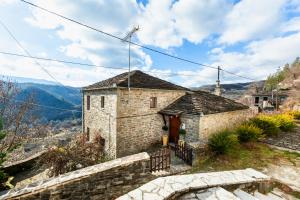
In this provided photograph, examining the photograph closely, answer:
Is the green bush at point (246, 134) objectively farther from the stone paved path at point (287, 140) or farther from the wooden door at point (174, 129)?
the wooden door at point (174, 129)

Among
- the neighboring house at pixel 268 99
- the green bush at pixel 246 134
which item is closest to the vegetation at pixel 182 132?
the green bush at pixel 246 134

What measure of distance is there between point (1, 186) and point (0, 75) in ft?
23.7

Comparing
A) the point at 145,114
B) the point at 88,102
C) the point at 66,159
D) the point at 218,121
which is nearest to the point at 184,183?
the point at 66,159

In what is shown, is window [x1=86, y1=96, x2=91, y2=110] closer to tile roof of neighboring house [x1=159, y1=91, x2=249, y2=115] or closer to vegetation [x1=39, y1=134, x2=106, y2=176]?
vegetation [x1=39, y1=134, x2=106, y2=176]

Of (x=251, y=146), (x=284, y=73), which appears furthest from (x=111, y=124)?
(x=284, y=73)

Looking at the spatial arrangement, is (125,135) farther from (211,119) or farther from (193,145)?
(211,119)

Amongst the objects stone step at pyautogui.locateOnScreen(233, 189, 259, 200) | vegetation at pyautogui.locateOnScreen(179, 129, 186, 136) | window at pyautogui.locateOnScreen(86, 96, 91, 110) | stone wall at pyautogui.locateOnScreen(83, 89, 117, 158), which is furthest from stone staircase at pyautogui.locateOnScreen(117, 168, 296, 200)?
window at pyautogui.locateOnScreen(86, 96, 91, 110)

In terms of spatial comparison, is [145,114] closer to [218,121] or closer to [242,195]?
[218,121]

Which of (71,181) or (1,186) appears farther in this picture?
(1,186)

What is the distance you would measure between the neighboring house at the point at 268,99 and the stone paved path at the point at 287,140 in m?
22.1

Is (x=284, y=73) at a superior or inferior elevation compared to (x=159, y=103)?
superior

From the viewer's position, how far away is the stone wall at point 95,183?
446cm

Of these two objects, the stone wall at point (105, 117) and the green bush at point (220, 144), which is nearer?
the green bush at point (220, 144)

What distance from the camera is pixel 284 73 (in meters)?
44.5
